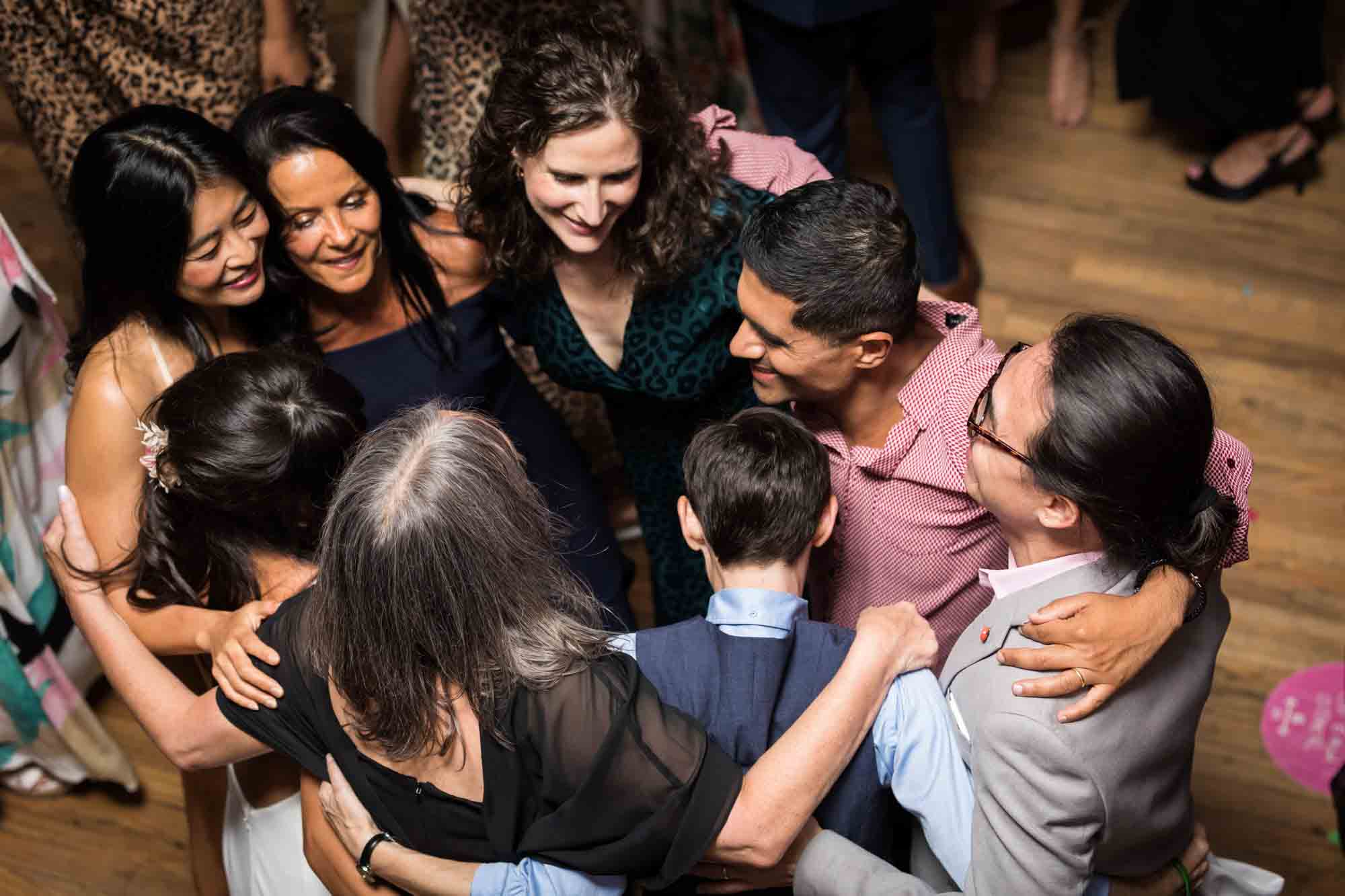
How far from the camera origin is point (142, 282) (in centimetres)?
221

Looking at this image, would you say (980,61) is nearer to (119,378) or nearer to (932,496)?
(932,496)

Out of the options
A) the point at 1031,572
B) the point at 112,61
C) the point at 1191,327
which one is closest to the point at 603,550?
the point at 1031,572

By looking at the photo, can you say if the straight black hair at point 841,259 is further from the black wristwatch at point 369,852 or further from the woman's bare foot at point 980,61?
the woman's bare foot at point 980,61

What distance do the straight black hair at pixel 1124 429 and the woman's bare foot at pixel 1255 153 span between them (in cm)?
294

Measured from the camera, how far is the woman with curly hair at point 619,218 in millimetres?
2178

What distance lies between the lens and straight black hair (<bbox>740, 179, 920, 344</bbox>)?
2.03 metres

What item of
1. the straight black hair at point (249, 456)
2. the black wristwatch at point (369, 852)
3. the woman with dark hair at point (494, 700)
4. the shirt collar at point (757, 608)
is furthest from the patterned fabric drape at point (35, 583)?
the shirt collar at point (757, 608)

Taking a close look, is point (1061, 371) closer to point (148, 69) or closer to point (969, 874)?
point (969, 874)

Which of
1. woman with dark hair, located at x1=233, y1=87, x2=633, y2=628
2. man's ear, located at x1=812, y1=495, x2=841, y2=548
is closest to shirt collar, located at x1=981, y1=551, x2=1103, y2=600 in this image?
man's ear, located at x1=812, y1=495, x2=841, y2=548

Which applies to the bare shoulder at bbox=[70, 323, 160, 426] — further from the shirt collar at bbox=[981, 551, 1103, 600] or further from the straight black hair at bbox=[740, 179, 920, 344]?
the shirt collar at bbox=[981, 551, 1103, 600]

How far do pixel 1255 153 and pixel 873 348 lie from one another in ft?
9.32

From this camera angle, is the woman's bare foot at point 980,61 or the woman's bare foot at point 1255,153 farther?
the woman's bare foot at point 980,61

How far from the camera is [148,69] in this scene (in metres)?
3.04

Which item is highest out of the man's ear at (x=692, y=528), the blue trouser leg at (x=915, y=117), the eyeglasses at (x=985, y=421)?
the eyeglasses at (x=985, y=421)
